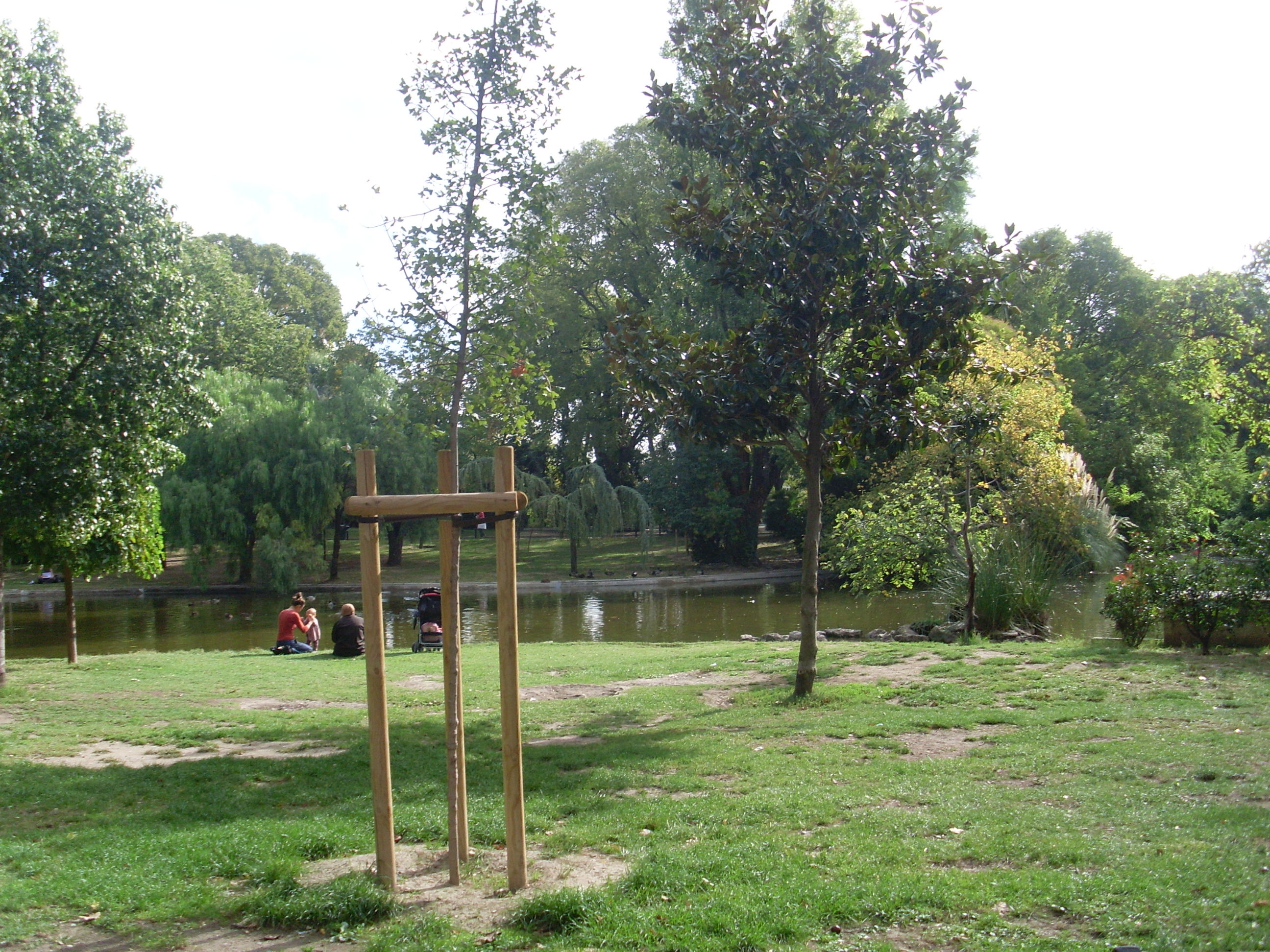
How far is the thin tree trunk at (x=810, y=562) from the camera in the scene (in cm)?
1031

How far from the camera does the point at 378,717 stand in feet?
15.3

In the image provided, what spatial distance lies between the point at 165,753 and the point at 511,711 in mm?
4873

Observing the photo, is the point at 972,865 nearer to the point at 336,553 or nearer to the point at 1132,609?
the point at 1132,609

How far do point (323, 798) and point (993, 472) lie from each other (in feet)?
45.9

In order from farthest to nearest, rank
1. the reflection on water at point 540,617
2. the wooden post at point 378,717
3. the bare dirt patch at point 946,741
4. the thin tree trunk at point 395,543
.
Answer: the thin tree trunk at point 395,543, the reflection on water at point 540,617, the bare dirt patch at point 946,741, the wooden post at point 378,717

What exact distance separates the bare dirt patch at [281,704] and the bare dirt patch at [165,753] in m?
1.81

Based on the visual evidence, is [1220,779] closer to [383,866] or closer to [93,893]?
[383,866]

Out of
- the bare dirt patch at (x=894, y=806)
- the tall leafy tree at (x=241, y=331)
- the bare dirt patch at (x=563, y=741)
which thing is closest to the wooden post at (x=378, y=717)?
the bare dirt patch at (x=894, y=806)

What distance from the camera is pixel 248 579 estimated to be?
117 feet

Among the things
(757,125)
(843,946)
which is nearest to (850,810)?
(843,946)

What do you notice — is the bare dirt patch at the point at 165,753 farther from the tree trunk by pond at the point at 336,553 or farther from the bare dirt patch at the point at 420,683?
the tree trunk by pond at the point at 336,553

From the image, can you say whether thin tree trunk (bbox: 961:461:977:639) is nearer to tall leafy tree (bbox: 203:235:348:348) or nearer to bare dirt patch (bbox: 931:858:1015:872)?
bare dirt patch (bbox: 931:858:1015:872)

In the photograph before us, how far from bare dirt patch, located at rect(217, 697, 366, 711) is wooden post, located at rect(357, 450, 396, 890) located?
5825mm

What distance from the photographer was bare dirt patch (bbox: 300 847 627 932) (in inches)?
179
